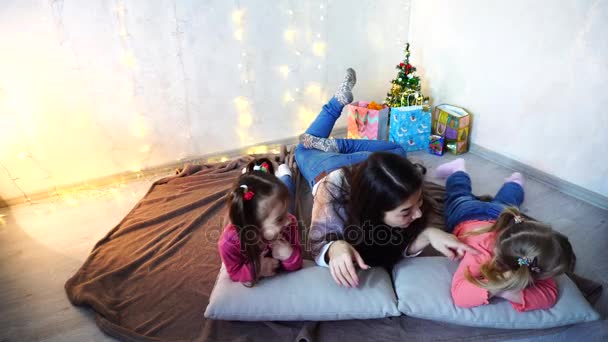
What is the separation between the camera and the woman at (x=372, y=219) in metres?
1.10

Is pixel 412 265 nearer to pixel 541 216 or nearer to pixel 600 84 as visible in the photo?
pixel 541 216

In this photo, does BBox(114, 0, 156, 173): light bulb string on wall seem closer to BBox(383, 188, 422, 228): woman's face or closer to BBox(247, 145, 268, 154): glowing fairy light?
BBox(247, 145, 268, 154): glowing fairy light

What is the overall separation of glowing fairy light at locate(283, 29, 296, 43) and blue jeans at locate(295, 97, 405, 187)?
0.68 meters

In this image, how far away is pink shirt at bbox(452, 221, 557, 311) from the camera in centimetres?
108

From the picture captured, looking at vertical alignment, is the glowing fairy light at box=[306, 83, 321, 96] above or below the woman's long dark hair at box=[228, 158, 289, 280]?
above

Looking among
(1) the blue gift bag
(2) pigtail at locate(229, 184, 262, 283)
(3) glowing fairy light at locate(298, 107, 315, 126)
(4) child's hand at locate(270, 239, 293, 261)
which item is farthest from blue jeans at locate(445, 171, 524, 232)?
(3) glowing fairy light at locate(298, 107, 315, 126)

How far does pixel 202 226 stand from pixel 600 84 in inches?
79.0

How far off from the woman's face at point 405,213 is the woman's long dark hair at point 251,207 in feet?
1.09

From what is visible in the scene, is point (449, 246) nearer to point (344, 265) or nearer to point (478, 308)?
point (478, 308)

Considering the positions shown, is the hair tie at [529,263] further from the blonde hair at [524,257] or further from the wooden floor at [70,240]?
the wooden floor at [70,240]

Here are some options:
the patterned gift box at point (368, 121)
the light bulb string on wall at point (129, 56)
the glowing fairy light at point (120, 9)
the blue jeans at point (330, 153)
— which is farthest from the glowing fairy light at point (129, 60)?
the patterned gift box at point (368, 121)

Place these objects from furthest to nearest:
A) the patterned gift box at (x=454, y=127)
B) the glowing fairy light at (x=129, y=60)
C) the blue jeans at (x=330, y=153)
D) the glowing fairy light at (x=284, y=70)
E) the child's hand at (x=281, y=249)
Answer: the glowing fairy light at (x=284, y=70) → the patterned gift box at (x=454, y=127) → the glowing fairy light at (x=129, y=60) → the blue jeans at (x=330, y=153) → the child's hand at (x=281, y=249)

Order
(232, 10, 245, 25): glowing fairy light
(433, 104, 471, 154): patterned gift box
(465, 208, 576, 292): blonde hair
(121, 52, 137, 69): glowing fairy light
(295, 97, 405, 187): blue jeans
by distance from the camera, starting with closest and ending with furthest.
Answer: (465, 208, 576, 292): blonde hair → (295, 97, 405, 187): blue jeans → (121, 52, 137, 69): glowing fairy light → (232, 10, 245, 25): glowing fairy light → (433, 104, 471, 154): patterned gift box

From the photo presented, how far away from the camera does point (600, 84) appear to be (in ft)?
5.69
